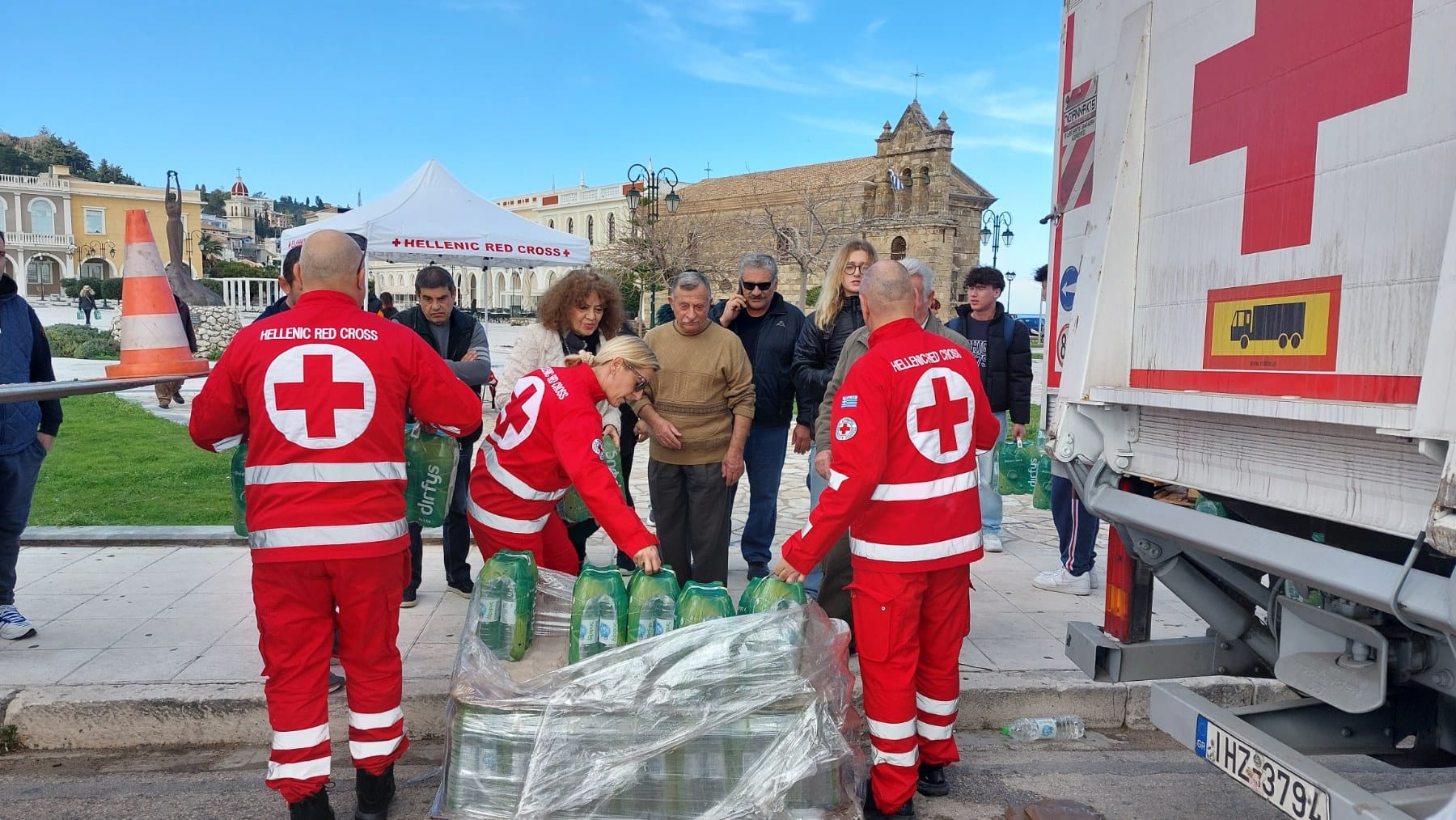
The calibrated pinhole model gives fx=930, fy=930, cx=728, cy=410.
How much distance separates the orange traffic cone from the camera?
3.76 metres

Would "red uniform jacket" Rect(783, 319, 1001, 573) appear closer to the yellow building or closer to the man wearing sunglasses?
the man wearing sunglasses

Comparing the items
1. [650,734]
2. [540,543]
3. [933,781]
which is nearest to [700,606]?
[650,734]

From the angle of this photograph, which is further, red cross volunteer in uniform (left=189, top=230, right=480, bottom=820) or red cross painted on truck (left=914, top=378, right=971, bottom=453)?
red cross painted on truck (left=914, top=378, right=971, bottom=453)

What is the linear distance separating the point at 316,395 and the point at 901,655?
2.20 meters

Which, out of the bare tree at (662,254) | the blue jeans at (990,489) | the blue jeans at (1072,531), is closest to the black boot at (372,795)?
the blue jeans at (1072,531)

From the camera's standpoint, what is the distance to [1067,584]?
616 cm

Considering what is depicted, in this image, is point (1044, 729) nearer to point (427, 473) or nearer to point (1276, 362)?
point (1276, 362)

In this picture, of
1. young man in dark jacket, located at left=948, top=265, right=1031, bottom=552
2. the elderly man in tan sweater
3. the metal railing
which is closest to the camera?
the elderly man in tan sweater

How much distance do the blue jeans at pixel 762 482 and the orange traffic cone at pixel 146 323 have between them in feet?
9.07

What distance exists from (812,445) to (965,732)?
2.15 m

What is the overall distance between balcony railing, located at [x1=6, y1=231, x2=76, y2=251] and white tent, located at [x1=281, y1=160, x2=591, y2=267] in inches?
3440

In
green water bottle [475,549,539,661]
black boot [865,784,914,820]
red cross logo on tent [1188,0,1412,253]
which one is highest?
red cross logo on tent [1188,0,1412,253]

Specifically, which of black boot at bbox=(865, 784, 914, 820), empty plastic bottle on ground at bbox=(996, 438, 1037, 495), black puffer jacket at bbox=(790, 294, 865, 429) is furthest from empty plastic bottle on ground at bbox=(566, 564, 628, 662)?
empty plastic bottle on ground at bbox=(996, 438, 1037, 495)

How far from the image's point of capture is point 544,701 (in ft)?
9.77
